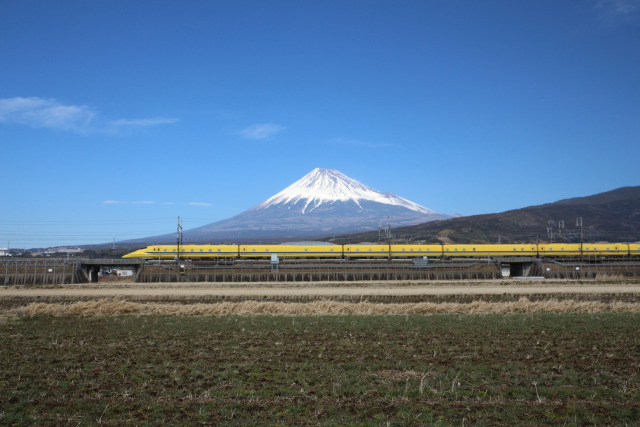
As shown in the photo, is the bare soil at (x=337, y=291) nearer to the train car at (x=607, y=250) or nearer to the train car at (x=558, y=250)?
the train car at (x=558, y=250)

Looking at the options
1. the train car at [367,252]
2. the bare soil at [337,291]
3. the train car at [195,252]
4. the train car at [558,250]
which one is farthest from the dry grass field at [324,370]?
the train car at [558,250]

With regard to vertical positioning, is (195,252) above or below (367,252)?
above

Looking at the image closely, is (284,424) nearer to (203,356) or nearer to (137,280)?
(203,356)

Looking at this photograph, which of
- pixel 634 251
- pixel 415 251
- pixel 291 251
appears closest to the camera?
pixel 291 251

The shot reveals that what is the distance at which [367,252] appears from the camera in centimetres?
9400

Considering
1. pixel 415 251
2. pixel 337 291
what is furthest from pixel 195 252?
pixel 337 291

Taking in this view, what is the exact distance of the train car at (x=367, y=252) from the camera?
93.9 meters

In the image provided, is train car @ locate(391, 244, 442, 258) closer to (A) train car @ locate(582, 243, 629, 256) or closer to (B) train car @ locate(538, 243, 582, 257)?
(B) train car @ locate(538, 243, 582, 257)

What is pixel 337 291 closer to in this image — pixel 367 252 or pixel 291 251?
pixel 367 252

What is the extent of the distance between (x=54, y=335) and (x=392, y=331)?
13.8m

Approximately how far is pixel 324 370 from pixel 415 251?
81908 millimetres

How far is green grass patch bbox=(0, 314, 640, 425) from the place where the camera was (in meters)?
11.7

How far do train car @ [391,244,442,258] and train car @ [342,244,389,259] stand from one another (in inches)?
63.5

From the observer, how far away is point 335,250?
311 ft
